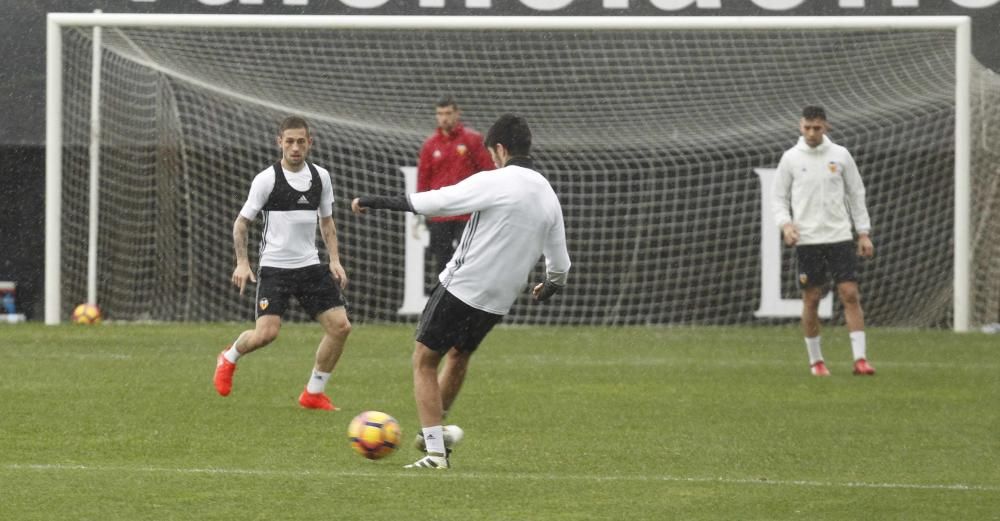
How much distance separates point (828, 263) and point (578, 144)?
17.4ft

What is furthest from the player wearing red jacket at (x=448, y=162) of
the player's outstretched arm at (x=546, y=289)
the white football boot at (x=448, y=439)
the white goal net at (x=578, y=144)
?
the white football boot at (x=448, y=439)

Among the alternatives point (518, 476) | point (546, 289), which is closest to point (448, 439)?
point (518, 476)

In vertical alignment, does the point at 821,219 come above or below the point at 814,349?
above

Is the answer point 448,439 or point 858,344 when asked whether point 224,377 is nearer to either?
point 448,439

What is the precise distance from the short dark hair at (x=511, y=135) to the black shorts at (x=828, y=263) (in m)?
5.87

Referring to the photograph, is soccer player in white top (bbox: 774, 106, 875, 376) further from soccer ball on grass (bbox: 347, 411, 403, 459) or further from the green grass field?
soccer ball on grass (bbox: 347, 411, 403, 459)

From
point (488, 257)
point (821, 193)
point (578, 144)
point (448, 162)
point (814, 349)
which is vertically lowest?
point (814, 349)

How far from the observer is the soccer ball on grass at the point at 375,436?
25.8 feet

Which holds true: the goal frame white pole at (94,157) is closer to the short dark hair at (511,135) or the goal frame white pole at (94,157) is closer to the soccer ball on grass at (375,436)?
the soccer ball on grass at (375,436)

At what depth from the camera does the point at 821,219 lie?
514 inches

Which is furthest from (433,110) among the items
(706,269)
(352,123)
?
(706,269)

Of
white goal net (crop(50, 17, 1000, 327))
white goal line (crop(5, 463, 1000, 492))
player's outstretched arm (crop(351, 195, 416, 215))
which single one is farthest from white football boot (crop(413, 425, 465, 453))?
white goal net (crop(50, 17, 1000, 327))

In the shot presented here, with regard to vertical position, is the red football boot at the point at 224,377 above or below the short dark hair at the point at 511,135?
below

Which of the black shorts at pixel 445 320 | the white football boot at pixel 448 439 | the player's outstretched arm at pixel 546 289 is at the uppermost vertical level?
the player's outstretched arm at pixel 546 289
